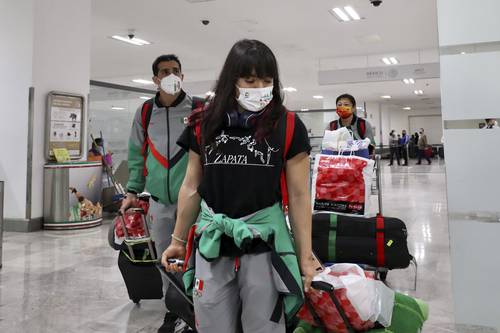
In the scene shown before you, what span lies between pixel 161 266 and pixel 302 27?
9.02m

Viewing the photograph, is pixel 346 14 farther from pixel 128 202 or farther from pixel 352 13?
pixel 128 202

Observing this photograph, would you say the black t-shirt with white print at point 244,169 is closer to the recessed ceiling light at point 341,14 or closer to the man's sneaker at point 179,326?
the man's sneaker at point 179,326

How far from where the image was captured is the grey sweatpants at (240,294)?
135cm

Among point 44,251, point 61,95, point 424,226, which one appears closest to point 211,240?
point 44,251

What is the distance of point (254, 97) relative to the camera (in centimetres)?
140

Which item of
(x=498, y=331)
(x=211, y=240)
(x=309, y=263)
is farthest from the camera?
(x=498, y=331)

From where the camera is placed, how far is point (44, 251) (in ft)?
15.2

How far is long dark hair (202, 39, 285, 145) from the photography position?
1406 millimetres

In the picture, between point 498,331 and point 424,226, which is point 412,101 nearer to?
point 424,226

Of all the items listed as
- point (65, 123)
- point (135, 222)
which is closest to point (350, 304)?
point (135, 222)

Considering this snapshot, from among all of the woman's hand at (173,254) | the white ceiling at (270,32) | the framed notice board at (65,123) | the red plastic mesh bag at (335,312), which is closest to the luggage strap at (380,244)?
the red plastic mesh bag at (335,312)

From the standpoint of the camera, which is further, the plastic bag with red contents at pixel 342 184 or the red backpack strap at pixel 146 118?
the plastic bag with red contents at pixel 342 184

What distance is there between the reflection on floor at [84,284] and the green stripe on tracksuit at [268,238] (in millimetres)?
1472

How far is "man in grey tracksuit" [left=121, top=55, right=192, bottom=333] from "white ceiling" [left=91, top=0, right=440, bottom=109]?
13.4 feet
